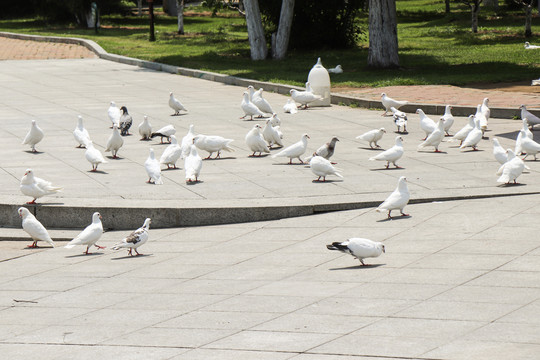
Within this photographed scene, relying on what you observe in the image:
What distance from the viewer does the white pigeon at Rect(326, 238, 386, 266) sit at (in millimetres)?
8203

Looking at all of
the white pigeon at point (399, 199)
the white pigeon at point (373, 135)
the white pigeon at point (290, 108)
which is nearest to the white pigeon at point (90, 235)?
the white pigeon at point (399, 199)

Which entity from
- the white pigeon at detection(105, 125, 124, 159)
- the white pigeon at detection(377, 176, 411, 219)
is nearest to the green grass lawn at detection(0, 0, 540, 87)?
the white pigeon at detection(105, 125, 124, 159)

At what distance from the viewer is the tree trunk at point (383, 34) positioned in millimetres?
24500

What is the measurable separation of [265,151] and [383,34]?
1185 centimetres

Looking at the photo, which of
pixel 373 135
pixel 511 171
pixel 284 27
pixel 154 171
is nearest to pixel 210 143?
pixel 154 171

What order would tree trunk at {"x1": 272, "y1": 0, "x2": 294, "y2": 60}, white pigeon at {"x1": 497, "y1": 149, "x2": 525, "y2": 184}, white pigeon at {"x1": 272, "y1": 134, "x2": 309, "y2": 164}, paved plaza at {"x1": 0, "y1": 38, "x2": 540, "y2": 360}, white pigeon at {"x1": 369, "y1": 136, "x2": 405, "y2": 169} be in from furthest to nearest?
tree trunk at {"x1": 272, "y1": 0, "x2": 294, "y2": 60} → white pigeon at {"x1": 272, "y1": 134, "x2": 309, "y2": 164} → white pigeon at {"x1": 369, "y1": 136, "x2": 405, "y2": 169} → white pigeon at {"x1": 497, "y1": 149, "x2": 525, "y2": 184} → paved plaza at {"x1": 0, "y1": 38, "x2": 540, "y2": 360}

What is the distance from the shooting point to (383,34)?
24.7 meters

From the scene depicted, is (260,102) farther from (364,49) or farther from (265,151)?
(364,49)

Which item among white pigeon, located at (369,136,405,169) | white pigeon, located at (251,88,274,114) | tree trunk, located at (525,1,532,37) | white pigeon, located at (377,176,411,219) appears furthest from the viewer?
tree trunk, located at (525,1,532,37)

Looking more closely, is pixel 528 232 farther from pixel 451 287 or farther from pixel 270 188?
pixel 270 188

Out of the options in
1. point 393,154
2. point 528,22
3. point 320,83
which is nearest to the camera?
point 393,154

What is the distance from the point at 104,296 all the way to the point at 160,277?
28.8 inches

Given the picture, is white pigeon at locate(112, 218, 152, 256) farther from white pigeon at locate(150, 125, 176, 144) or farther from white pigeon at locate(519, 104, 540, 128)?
white pigeon at locate(519, 104, 540, 128)

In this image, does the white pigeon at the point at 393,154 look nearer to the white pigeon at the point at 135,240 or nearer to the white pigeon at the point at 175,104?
the white pigeon at the point at 135,240
